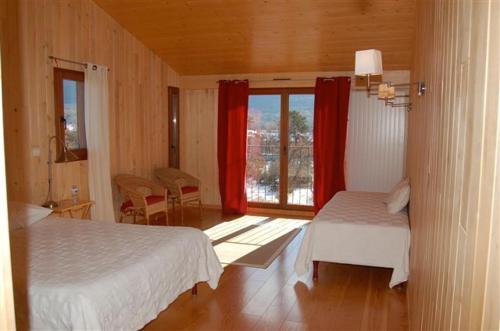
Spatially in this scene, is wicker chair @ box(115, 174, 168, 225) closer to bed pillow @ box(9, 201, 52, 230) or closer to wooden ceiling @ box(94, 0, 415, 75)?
bed pillow @ box(9, 201, 52, 230)

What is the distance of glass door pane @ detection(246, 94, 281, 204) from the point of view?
23.0 ft

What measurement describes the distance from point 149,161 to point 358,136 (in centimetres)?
319

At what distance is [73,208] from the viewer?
466cm

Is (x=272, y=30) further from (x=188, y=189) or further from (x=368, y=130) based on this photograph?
(x=188, y=189)

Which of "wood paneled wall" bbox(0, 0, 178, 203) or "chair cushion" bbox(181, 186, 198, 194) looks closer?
"wood paneled wall" bbox(0, 0, 178, 203)

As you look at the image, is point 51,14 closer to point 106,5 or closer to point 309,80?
point 106,5

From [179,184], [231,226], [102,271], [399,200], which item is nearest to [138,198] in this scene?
[179,184]

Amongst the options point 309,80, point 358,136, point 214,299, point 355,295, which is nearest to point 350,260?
point 355,295

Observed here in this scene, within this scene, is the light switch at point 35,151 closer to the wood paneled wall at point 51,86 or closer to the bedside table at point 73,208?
the wood paneled wall at point 51,86

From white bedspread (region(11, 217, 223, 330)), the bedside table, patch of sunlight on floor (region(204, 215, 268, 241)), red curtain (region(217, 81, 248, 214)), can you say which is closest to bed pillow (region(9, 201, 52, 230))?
white bedspread (region(11, 217, 223, 330))

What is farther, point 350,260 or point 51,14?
point 51,14

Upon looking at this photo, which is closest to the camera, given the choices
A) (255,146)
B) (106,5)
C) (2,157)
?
(2,157)

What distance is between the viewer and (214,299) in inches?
143

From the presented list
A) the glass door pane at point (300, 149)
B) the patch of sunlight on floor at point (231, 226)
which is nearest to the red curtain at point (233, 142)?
the patch of sunlight on floor at point (231, 226)
